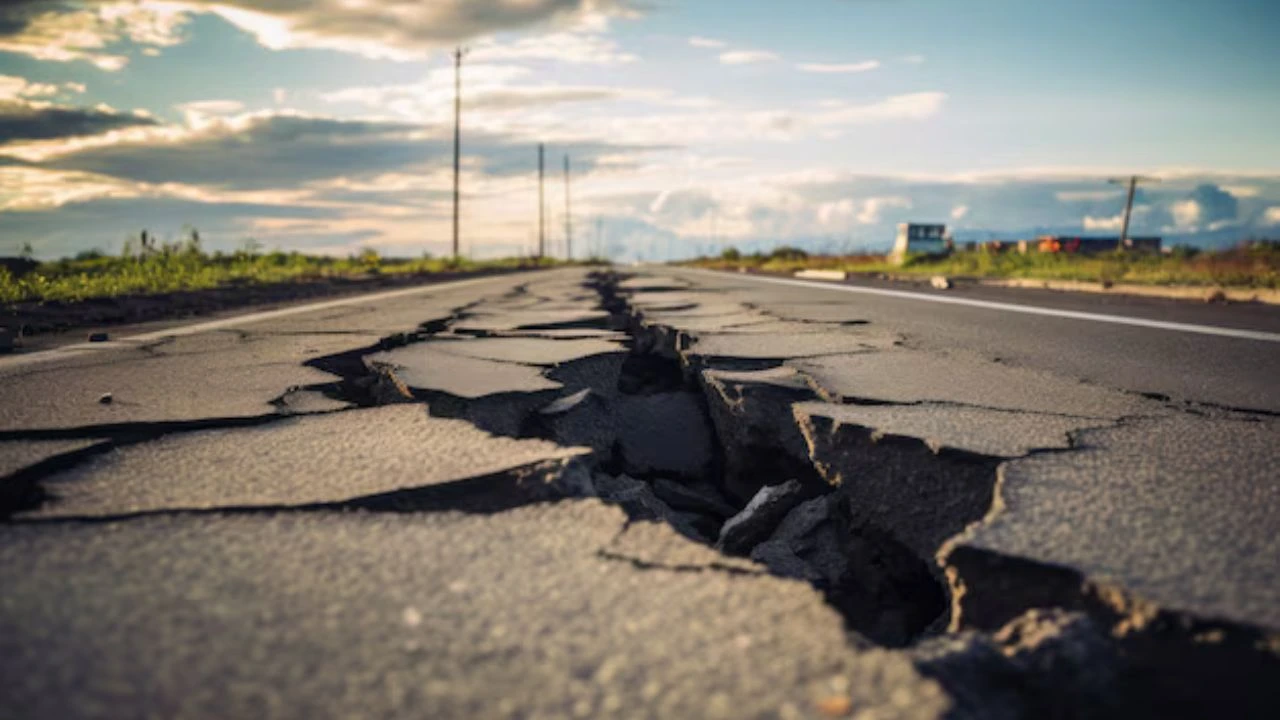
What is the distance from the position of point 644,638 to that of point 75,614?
0.71m

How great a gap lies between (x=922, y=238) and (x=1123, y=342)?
105 ft

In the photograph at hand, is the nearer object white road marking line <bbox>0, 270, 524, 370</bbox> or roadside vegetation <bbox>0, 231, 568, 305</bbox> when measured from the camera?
white road marking line <bbox>0, 270, 524, 370</bbox>

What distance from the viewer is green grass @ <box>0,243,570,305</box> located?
23.6 feet

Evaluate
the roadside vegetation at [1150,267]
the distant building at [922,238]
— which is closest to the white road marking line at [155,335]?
the roadside vegetation at [1150,267]

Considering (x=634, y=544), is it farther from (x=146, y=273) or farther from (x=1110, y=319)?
(x=146, y=273)

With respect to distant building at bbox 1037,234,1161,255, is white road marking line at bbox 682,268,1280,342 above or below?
below

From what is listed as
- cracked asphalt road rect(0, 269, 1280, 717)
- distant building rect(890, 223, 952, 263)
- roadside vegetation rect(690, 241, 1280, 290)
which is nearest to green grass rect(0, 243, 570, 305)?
cracked asphalt road rect(0, 269, 1280, 717)

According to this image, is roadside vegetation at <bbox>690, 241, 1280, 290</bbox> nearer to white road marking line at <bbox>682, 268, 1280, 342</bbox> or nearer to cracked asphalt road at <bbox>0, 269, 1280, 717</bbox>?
white road marking line at <bbox>682, 268, 1280, 342</bbox>

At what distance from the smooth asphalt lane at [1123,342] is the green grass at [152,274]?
6065 mm

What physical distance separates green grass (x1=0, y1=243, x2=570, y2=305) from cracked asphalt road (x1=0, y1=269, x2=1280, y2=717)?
16.4 ft

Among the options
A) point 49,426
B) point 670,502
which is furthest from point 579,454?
point 49,426

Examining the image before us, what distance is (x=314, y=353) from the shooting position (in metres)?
3.65

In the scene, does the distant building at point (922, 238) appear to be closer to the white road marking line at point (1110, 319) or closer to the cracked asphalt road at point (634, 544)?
the white road marking line at point (1110, 319)

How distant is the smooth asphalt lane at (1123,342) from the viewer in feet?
9.32
